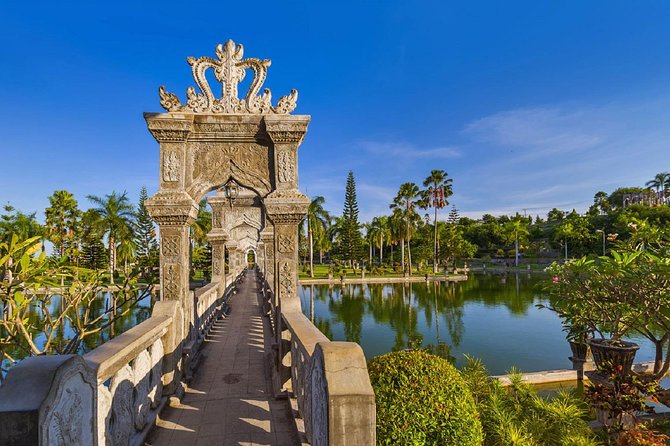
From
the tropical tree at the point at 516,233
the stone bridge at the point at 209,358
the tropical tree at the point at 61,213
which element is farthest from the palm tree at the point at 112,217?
the tropical tree at the point at 516,233

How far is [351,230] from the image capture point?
2087 inches

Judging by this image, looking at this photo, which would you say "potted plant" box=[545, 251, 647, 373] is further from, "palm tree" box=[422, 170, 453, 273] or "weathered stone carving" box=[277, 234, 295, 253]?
"palm tree" box=[422, 170, 453, 273]

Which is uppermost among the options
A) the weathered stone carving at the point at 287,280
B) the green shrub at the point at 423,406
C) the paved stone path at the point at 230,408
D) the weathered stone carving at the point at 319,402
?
the weathered stone carving at the point at 287,280

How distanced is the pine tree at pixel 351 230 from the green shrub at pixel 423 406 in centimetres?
4897

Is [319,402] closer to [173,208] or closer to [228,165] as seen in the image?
[173,208]

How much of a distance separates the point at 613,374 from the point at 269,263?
9959 millimetres

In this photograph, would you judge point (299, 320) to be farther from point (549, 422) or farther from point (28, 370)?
point (549, 422)

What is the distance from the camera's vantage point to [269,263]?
12273mm

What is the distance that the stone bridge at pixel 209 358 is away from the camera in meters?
2.27

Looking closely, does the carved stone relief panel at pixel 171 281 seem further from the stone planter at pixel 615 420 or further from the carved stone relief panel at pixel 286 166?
the stone planter at pixel 615 420

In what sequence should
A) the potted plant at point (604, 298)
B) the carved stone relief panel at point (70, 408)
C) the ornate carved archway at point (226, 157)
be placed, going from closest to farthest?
the carved stone relief panel at point (70, 408) < the ornate carved archway at point (226, 157) < the potted plant at point (604, 298)

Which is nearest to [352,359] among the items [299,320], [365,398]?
[365,398]

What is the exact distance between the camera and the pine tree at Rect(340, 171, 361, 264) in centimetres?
5316

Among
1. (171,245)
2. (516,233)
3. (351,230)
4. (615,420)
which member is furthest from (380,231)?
(171,245)
